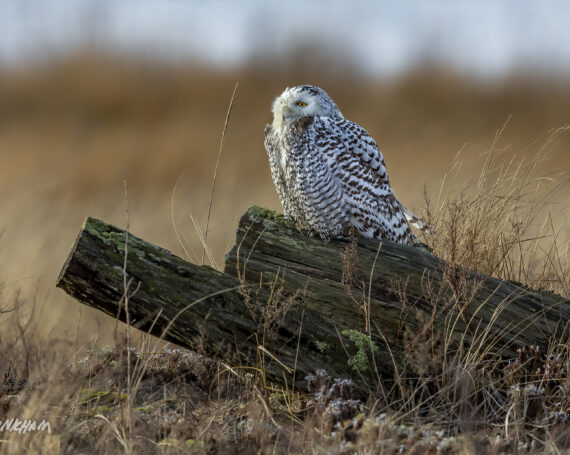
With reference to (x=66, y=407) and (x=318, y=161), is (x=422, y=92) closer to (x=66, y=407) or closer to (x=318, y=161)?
(x=318, y=161)

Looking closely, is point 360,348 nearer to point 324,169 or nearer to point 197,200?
point 324,169

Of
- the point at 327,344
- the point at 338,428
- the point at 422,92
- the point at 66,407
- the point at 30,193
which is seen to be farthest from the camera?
the point at 422,92

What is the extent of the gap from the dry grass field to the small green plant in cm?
27

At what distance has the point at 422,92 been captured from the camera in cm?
1228

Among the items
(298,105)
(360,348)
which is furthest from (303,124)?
(360,348)

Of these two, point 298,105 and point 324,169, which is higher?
point 298,105

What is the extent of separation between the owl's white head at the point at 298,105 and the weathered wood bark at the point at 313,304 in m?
0.73

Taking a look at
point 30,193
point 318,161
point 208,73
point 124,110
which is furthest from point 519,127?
point 318,161

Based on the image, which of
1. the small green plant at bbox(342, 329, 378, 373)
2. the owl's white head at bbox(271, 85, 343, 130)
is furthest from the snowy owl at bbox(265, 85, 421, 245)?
the small green plant at bbox(342, 329, 378, 373)

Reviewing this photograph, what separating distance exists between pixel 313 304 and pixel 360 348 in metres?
0.28

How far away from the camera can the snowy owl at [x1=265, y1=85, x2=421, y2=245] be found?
3.33 meters

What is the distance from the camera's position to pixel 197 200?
836 cm

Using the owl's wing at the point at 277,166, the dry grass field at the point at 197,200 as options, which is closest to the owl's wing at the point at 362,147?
the owl's wing at the point at 277,166

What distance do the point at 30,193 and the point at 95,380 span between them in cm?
515
